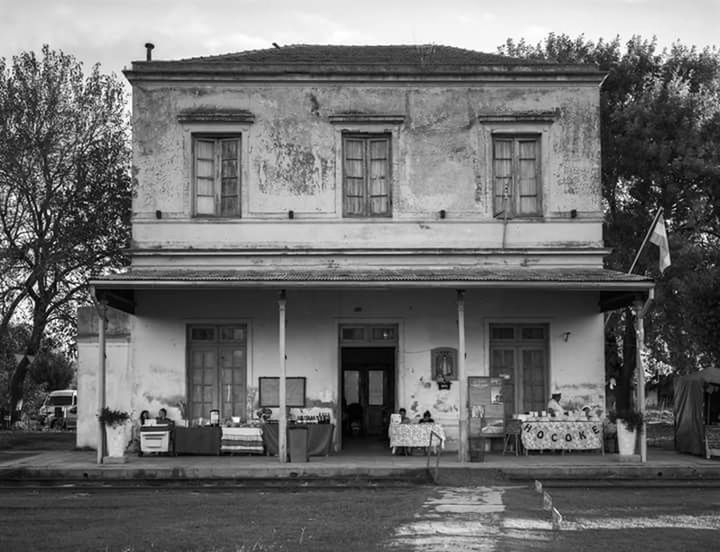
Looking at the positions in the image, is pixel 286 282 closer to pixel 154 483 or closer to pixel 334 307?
pixel 334 307

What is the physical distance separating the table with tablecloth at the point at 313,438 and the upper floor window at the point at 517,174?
5346mm

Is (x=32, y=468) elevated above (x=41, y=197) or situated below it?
below

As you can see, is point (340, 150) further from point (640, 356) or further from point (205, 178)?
point (640, 356)

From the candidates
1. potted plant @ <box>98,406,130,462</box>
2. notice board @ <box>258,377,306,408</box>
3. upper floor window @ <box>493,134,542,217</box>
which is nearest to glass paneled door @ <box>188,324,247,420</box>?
notice board @ <box>258,377,306,408</box>

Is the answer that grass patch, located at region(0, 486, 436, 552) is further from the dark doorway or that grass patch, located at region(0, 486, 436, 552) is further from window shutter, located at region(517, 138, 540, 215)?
the dark doorway

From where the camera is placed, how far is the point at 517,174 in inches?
788

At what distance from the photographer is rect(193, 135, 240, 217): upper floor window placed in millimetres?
19906

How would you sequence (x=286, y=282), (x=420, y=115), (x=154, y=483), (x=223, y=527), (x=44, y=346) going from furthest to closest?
(x=44, y=346)
(x=420, y=115)
(x=286, y=282)
(x=154, y=483)
(x=223, y=527)

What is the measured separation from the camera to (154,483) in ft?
52.3

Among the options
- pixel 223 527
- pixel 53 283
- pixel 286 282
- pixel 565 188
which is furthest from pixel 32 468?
pixel 53 283

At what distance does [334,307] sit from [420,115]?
407 centimetres

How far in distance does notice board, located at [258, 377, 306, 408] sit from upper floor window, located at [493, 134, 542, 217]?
5.04 meters

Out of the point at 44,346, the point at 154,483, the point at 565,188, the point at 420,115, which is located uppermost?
the point at 420,115

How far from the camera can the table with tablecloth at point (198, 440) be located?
61.3 feet
